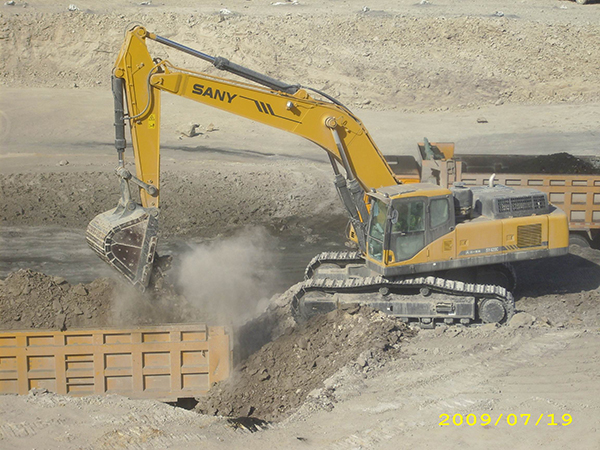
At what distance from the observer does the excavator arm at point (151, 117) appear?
9.84 meters

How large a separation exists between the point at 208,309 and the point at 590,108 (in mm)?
21740

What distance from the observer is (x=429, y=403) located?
904 centimetres

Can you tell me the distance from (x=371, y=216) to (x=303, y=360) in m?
2.51

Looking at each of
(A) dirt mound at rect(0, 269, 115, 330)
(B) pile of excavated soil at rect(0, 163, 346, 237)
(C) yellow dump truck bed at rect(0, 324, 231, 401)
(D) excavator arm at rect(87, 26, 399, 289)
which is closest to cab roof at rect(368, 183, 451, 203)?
(D) excavator arm at rect(87, 26, 399, 289)

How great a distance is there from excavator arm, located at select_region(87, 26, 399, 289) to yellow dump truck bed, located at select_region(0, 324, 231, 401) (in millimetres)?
864

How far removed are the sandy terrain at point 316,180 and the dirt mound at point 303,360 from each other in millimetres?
32

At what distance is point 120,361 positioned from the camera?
9.95 m

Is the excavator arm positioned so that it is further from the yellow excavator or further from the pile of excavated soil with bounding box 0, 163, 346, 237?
the pile of excavated soil with bounding box 0, 163, 346, 237

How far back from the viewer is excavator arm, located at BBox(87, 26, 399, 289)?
32.3 feet

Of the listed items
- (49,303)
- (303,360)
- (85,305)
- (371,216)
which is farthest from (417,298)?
(49,303)

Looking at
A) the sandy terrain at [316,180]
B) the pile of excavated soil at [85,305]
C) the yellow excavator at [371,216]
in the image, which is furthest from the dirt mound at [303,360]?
the pile of excavated soil at [85,305]

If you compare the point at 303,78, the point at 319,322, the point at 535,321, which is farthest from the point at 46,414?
the point at 303,78

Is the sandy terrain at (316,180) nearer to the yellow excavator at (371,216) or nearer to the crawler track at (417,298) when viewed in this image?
the crawler track at (417,298)

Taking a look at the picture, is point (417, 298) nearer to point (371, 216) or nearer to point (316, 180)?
point (371, 216)
